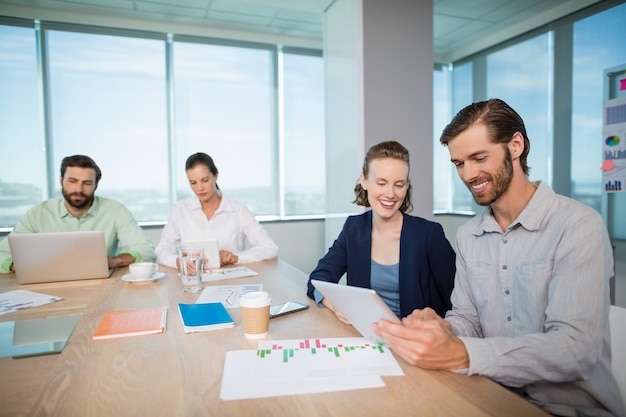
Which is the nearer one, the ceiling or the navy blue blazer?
the navy blue blazer

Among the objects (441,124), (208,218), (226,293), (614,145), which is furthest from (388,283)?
(441,124)

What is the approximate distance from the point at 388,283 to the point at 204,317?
81 cm

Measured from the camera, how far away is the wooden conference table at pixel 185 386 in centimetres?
76

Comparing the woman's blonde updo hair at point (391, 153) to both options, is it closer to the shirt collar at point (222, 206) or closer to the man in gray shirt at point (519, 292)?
the man in gray shirt at point (519, 292)

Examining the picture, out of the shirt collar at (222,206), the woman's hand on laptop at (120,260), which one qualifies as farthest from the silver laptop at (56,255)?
the shirt collar at (222,206)

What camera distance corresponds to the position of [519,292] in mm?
1174

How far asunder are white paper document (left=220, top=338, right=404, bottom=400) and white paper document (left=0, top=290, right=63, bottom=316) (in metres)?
0.93

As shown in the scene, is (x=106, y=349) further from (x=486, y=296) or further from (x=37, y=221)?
(x=37, y=221)

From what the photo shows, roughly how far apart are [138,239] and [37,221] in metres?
0.61

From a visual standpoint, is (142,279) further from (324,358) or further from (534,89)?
(534,89)

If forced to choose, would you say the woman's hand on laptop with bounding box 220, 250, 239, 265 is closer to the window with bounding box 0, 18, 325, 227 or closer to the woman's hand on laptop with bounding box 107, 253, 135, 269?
the woman's hand on laptop with bounding box 107, 253, 135, 269

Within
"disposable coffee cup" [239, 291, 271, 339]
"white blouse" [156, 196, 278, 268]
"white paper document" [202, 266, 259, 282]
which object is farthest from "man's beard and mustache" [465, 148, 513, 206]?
"white blouse" [156, 196, 278, 268]

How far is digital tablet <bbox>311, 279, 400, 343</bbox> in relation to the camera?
936 millimetres

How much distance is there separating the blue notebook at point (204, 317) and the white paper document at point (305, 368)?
0.19 meters
